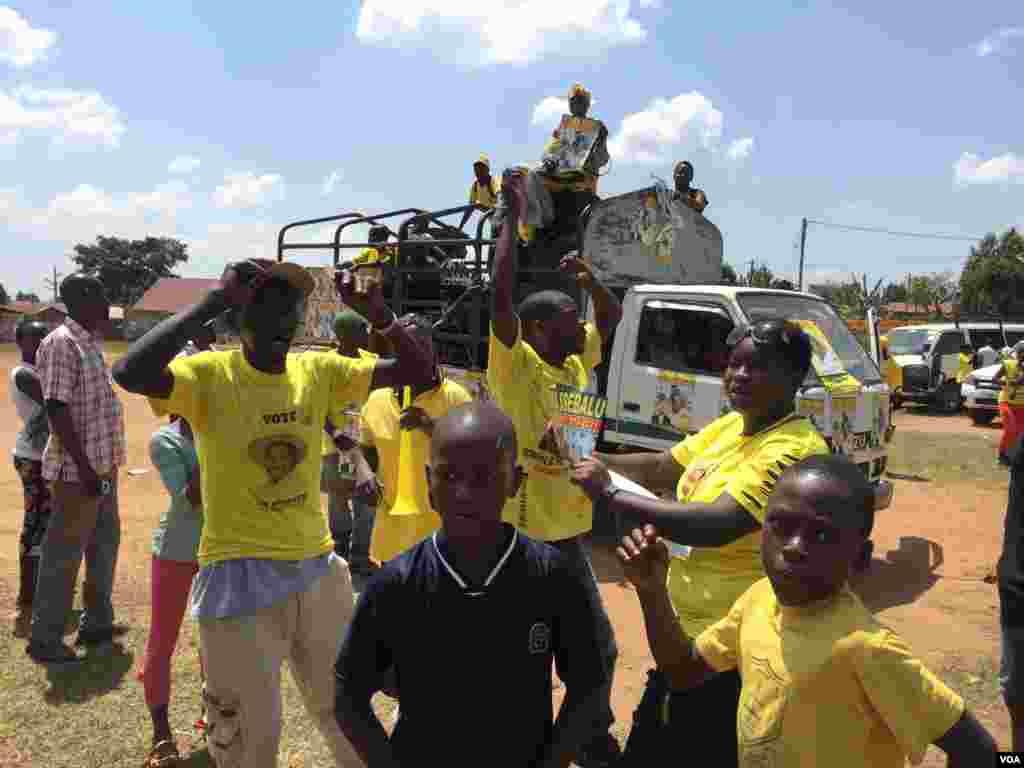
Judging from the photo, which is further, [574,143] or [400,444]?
[574,143]

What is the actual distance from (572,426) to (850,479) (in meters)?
1.64

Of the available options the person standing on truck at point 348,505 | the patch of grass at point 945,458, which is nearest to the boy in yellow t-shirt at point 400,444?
the person standing on truck at point 348,505

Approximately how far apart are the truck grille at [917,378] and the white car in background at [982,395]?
1472mm

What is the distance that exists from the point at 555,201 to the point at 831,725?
5948 mm

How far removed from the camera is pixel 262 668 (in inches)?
91.3

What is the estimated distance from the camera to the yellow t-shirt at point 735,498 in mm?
1952

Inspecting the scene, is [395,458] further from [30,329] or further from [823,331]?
[823,331]

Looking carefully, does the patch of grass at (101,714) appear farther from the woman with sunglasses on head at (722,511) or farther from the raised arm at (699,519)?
the raised arm at (699,519)

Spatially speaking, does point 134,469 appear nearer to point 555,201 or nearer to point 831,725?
point 555,201

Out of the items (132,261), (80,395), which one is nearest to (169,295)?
(132,261)

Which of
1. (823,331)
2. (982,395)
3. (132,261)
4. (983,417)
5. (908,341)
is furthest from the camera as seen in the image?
(132,261)

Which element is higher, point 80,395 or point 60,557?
point 80,395

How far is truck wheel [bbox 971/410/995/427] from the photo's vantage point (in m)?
15.4

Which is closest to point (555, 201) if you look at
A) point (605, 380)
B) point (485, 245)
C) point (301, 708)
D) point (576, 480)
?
point (485, 245)
